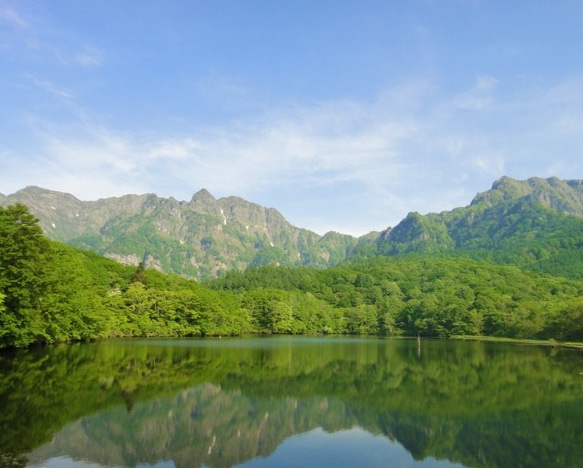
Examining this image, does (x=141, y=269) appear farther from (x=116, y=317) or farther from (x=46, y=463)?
(x=46, y=463)

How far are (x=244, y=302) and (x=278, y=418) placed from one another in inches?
4533

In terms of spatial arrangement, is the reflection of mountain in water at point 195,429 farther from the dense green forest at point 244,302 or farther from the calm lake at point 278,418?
the dense green forest at point 244,302

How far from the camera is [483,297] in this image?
128 meters

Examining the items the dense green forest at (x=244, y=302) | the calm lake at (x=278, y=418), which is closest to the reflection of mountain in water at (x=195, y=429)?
the calm lake at (x=278, y=418)

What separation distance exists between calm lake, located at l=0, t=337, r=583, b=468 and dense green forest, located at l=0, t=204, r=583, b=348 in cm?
1095

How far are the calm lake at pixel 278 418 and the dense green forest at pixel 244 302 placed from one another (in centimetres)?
1095

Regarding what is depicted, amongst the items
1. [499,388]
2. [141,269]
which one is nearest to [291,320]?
[141,269]

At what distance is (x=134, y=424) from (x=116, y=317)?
2738 inches

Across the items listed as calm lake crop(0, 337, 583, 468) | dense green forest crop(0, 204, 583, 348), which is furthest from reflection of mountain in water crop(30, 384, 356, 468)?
dense green forest crop(0, 204, 583, 348)

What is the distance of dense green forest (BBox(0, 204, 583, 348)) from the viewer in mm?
45594

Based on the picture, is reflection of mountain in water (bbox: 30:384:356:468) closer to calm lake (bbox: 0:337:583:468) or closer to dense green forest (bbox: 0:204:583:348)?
calm lake (bbox: 0:337:583:468)

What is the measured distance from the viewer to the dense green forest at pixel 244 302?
45594 mm

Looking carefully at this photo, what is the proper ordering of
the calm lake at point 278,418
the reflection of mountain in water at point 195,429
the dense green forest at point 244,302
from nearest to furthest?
the reflection of mountain in water at point 195,429 → the calm lake at point 278,418 → the dense green forest at point 244,302

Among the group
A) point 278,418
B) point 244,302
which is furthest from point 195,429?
point 244,302
